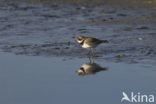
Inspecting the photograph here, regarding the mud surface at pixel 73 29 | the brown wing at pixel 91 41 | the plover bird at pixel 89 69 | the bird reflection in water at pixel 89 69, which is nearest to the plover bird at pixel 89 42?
the brown wing at pixel 91 41

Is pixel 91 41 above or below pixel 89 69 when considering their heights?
above

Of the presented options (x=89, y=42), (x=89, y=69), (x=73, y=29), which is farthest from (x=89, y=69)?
(x=73, y=29)

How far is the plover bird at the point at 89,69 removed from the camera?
12.1 meters

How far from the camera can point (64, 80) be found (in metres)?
11.3

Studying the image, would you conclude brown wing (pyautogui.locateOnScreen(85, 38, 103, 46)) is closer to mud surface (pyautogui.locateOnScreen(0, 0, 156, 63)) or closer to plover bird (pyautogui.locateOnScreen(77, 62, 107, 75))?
mud surface (pyautogui.locateOnScreen(0, 0, 156, 63))

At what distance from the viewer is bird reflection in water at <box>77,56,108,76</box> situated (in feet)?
39.7

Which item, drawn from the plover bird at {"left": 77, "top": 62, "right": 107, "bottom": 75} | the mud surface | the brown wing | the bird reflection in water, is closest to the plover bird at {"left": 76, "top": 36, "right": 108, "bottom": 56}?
the brown wing

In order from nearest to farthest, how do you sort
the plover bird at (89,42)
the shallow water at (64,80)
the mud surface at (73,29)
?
the shallow water at (64,80), the plover bird at (89,42), the mud surface at (73,29)

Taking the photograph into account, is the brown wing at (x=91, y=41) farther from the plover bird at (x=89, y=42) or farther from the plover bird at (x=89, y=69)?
the plover bird at (x=89, y=69)

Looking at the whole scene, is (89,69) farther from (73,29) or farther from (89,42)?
(73,29)

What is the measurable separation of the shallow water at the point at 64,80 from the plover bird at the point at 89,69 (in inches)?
4.6

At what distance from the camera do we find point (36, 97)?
10.1 metres

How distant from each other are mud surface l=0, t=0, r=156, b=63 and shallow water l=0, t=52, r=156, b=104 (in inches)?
33.0

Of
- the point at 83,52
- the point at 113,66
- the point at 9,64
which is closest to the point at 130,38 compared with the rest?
the point at 83,52
